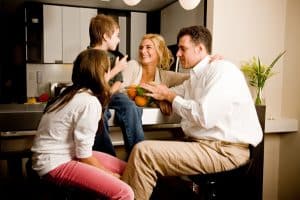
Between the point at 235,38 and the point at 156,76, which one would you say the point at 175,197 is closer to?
the point at 156,76

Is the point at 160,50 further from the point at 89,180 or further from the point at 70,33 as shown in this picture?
the point at 70,33

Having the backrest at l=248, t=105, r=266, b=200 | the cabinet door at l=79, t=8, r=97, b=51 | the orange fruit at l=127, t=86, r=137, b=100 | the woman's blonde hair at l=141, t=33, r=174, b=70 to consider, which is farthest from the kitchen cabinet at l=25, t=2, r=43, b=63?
the backrest at l=248, t=105, r=266, b=200

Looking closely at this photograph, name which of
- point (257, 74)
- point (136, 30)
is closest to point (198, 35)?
point (257, 74)

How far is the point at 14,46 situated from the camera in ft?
14.0

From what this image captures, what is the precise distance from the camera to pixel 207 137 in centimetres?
140

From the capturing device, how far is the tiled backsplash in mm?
4363

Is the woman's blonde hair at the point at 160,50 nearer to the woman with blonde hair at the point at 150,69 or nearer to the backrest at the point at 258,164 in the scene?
the woman with blonde hair at the point at 150,69

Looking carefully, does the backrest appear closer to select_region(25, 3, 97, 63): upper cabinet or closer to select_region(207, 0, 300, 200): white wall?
select_region(207, 0, 300, 200): white wall

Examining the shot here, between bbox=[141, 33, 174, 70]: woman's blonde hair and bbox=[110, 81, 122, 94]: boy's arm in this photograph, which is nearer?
bbox=[110, 81, 122, 94]: boy's arm

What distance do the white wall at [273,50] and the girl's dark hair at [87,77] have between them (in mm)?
1234

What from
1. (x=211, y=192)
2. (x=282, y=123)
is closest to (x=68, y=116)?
(x=211, y=192)

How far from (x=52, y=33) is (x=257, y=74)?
2.95 m

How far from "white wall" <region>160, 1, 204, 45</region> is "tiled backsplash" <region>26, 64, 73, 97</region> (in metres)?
1.44

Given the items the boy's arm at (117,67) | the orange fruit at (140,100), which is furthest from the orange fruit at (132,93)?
the boy's arm at (117,67)
